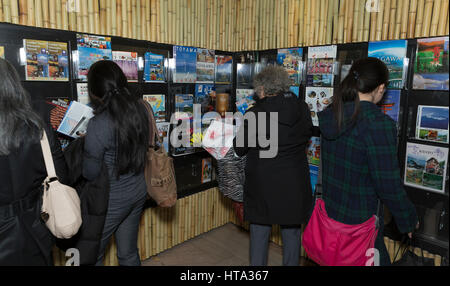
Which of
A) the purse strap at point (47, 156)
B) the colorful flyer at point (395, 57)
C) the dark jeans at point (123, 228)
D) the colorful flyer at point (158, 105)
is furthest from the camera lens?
the colorful flyer at point (158, 105)

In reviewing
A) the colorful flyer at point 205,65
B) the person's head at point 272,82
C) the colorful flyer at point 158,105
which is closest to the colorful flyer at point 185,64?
the colorful flyer at point 205,65

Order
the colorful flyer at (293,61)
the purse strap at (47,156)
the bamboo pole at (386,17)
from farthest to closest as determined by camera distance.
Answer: the colorful flyer at (293,61) → the bamboo pole at (386,17) → the purse strap at (47,156)

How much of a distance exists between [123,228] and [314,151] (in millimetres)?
1897

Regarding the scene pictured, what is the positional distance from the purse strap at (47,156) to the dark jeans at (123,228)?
1.51 feet

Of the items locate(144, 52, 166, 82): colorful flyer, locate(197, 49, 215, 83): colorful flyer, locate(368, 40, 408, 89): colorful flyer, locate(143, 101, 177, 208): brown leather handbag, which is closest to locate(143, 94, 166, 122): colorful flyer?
locate(144, 52, 166, 82): colorful flyer

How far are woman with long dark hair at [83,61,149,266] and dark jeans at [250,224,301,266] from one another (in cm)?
97

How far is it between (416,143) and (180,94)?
2.15 meters

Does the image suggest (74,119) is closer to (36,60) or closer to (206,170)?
(36,60)

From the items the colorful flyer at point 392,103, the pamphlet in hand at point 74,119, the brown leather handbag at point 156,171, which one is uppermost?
the colorful flyer at point 392,103

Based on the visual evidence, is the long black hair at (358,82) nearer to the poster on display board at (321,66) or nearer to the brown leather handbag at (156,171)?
the poster on display board at (321,66)

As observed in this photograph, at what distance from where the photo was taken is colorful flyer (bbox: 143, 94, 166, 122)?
118 inches

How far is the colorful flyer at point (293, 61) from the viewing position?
311cm

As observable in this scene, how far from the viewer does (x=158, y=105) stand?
306 cm

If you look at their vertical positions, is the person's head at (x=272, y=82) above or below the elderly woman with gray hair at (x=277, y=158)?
above
